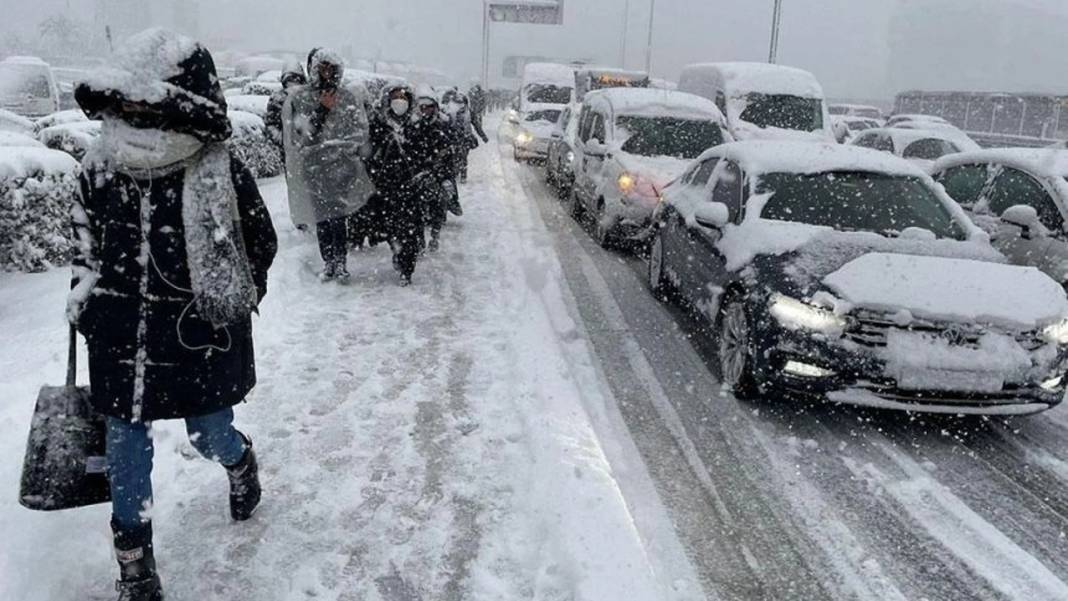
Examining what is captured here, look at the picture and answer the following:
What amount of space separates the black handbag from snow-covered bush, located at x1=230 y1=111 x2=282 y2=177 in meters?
9.04

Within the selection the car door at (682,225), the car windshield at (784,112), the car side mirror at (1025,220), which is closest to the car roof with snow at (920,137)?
the car windshield at (784,112)

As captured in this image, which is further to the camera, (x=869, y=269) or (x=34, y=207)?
(x=34, y=207)

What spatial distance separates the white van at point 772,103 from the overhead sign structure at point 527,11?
117ft

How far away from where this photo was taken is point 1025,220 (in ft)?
21.1

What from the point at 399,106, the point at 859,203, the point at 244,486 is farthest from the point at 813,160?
the point at 244,486

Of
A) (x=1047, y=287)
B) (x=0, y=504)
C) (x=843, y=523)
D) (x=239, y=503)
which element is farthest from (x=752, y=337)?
(x=0, y=504)

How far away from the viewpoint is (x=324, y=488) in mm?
3766

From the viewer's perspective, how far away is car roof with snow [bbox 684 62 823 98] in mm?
14477

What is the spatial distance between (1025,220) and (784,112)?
827 cm

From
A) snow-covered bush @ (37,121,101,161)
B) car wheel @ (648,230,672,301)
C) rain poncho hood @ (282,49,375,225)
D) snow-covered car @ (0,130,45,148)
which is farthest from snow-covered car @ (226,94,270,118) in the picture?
car wheel @ (648,230,672,301)

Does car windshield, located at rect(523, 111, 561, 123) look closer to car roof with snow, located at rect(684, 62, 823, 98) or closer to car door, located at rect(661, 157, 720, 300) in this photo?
car roof with snow, located at rect(684, 62, 823, 98)

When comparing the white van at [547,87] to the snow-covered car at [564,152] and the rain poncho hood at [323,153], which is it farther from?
the rain poncho hood at [323,153]

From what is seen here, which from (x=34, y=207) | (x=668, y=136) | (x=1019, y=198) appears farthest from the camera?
(x=668, y=136)

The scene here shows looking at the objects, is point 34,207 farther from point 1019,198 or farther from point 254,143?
point 1019,198
